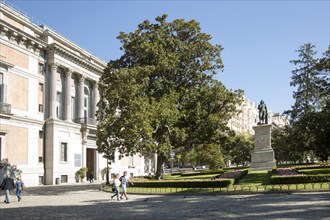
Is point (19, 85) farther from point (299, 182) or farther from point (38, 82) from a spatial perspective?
point (299, 182)

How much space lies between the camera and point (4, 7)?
116 feet

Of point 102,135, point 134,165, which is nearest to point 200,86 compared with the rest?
point 102,135

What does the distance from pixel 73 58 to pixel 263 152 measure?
2377 cm

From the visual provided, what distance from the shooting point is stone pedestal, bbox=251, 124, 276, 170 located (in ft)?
136

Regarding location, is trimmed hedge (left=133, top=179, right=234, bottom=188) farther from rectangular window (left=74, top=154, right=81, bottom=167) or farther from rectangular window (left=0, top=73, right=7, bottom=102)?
rectangular window (left=74, top=154, right=81, bottom=167)

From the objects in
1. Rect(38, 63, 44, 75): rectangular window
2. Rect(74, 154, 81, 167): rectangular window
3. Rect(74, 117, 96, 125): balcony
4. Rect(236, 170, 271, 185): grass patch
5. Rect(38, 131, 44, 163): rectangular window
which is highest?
Rect(38, 63, 44, 75): rectangular window

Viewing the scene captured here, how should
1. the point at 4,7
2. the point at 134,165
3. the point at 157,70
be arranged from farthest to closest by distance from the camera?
the point at 134,165 < the point at 4,7 < the point at 157,70

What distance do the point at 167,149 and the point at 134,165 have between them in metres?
32.5

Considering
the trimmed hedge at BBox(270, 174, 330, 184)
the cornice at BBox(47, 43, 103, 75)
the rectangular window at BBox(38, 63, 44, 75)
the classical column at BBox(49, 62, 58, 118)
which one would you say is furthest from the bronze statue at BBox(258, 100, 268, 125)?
the rectangular window at BBox(38, 63, 44, 75)

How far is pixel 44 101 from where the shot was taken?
4081cm

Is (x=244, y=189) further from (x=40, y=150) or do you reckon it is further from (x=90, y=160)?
(x=90, y=160)

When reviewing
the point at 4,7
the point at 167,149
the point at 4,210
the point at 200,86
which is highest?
the point at 4,7

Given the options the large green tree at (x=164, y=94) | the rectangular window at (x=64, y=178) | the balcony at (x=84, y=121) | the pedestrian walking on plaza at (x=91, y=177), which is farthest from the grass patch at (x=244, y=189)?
the balcony at (x=84, y=121)

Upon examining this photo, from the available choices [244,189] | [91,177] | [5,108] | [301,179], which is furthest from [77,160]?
[301,179]
